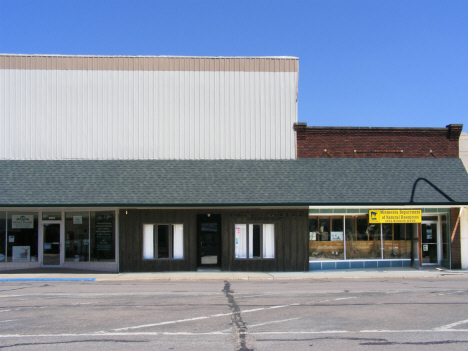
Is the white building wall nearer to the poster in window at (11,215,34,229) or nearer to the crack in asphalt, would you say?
the poster in window at (11,215,34,229)

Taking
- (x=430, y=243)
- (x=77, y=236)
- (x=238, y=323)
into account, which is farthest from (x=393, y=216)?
(x=77, y=236)

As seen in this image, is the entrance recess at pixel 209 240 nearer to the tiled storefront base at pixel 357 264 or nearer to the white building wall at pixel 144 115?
the white building wall at pixel 144 115

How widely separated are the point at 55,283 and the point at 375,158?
580 inches

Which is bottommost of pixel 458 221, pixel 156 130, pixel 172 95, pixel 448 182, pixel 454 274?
pixel 454 274

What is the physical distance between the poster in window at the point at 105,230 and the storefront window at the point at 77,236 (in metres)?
0.59

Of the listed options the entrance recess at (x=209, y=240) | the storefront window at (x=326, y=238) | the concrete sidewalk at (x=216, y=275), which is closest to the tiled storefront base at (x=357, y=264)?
the storefront window at (x=326, y=238)

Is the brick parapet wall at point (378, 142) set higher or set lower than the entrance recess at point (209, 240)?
higher

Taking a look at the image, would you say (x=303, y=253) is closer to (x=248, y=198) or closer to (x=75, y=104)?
(x=248, y=198)

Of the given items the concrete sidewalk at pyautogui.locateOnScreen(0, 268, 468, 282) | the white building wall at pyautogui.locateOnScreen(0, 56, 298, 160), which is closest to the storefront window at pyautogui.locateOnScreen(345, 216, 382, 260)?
the concrete sidewalk at pyautogui.locateOnScreen(0, 268, 468, 282)

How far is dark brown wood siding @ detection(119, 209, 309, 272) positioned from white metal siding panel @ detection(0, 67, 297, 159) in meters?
3.06

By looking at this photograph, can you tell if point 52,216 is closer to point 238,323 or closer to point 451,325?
point 238,323

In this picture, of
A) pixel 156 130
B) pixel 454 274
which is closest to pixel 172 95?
Result: pixel 156 130

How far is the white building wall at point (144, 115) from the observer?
22312 mm

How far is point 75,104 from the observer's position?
22.5 metres
